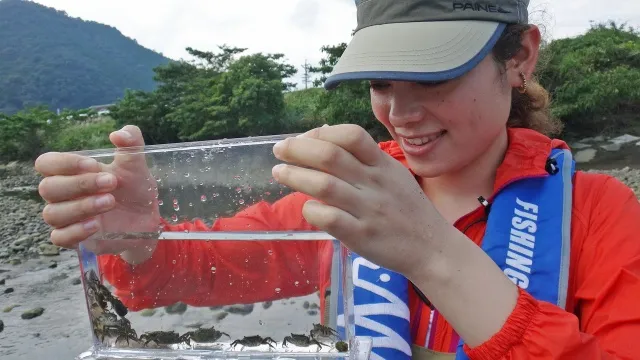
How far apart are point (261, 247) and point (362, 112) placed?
17.7 m

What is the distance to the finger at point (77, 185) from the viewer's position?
117 centimetres

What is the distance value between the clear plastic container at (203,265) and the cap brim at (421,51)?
47 centimetres

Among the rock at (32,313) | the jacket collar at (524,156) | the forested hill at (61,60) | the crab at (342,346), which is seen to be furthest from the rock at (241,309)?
the forested hill at (61,60)

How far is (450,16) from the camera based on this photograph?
4.91 ft

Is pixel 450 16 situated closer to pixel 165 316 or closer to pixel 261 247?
pixel 261 247

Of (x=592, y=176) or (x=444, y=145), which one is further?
(x=592, y=176)

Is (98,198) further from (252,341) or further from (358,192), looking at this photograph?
(358,192)

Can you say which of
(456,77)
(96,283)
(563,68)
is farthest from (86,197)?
(563,68)

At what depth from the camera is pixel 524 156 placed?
5.84 ft

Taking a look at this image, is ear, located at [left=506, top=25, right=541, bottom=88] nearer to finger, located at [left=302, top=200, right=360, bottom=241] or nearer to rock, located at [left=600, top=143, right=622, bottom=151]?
finger, located at [left=302, top=200, right=360, bottom=241]

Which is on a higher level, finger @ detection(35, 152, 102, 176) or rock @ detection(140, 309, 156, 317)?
finger @ detection(35, 152, 102, 176)

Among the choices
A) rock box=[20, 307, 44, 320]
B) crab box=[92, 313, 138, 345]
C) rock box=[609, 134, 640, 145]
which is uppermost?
crab box=[92, 313, 138, 345]

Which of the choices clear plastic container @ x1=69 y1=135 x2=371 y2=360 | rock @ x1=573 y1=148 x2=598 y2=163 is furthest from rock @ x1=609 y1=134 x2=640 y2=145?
clear plastic container @ x1=69 y1=135 x2=371 y2=360

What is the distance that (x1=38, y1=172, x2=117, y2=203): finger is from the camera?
1.17 meters
